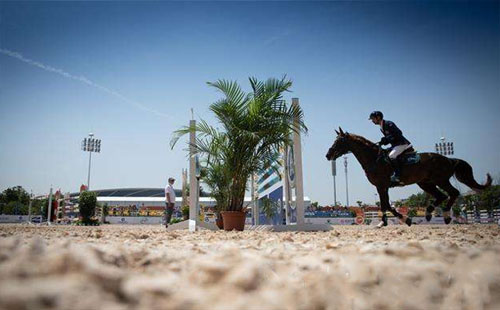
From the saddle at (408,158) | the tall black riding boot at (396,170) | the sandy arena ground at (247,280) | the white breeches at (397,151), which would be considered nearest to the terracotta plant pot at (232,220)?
the tall black riding boot at (396,170)

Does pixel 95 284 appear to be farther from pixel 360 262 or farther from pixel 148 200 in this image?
pixel 148 200

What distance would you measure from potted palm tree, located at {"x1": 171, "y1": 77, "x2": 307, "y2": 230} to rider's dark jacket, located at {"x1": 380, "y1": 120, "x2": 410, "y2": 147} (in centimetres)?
166

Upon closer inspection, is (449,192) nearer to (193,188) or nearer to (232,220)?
(232,220)

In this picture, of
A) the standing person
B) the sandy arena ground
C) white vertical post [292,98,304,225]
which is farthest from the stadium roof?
the sandy arena ground

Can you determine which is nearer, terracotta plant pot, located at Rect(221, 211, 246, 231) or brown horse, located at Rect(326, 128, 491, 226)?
brown horse, located at Rect(326, 128, 491, 226)

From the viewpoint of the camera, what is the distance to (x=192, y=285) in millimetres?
963

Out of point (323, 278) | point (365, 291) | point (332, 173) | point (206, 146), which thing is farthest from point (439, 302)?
point (332, 173)

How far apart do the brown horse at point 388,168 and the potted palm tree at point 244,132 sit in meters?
1.05

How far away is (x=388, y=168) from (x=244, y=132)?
294cm

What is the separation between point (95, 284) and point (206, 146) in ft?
20.9

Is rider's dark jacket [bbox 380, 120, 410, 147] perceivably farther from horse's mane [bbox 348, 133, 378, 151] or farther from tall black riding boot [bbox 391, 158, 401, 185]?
tall black riding boot [bbox 391, 158, 401, 185]

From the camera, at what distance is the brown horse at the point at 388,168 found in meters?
6.39

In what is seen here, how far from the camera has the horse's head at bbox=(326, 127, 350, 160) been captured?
654 cm

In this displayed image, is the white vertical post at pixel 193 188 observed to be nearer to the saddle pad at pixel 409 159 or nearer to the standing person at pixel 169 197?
the standing person at pixel 169 197
